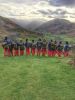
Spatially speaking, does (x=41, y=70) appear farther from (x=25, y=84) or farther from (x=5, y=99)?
(x=5, y=99)

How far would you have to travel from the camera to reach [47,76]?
27.3 m

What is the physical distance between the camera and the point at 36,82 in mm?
24781

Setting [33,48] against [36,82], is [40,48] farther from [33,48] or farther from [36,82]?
[36,82]

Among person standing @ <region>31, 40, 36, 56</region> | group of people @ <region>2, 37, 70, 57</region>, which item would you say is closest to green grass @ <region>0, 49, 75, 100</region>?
group of people @ <region>2, 37, 70, 57</region>

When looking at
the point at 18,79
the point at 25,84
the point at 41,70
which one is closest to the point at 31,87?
the point at 25,84

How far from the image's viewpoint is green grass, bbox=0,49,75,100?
21031 mm

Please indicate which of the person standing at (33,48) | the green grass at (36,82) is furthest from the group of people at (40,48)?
the green grass at (36,82)

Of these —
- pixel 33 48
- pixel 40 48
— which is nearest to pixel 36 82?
pixel 40 48

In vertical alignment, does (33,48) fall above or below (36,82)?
below

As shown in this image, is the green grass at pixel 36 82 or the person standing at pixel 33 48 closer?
the green grass at pixel 36 82

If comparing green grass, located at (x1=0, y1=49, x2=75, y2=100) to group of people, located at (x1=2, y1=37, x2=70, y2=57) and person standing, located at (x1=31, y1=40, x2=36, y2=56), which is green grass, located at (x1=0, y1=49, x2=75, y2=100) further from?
person standing, located at (x1=31, y1=40, x2=36, y2=56)

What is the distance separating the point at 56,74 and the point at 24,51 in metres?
20.2

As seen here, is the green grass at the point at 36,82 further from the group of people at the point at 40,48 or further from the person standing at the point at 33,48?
the person standing at the point at 33,48

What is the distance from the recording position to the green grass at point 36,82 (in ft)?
69.0
